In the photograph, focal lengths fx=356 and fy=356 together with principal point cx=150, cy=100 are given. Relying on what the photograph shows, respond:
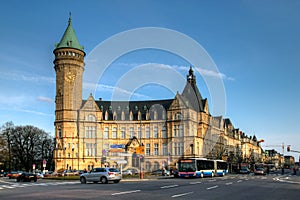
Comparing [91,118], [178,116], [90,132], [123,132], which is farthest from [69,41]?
[178,116]

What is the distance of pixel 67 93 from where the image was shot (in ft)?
294

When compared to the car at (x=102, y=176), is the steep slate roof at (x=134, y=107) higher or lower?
higher

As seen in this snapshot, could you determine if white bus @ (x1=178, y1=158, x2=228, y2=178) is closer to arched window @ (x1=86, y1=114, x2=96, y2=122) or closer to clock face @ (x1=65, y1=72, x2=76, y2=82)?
arched window @ (x1=86, y1=114, x2=96, y2=122)

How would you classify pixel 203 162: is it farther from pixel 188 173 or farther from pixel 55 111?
pixel 55 111

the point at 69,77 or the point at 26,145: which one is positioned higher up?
the point at 69,77

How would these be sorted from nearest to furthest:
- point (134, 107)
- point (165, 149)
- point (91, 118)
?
1. point (91, 118)
2. point (165, 149)
3. point (134, 107)

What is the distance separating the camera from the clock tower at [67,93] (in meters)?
89.0

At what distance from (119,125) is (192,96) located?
859 inches

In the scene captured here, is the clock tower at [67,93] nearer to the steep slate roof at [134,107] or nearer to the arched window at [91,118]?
the arched window at [91,118]

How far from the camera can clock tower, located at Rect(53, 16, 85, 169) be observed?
89.0 m

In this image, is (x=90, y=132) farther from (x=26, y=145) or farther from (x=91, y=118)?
(x=26, y=145)

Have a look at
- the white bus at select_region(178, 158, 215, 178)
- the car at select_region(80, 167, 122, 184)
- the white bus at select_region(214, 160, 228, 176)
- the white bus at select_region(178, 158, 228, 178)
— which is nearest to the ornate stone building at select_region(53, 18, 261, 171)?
the white bus at select_region(214, 160, 228, 176)

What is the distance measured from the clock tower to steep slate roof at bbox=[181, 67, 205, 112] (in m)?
29.2

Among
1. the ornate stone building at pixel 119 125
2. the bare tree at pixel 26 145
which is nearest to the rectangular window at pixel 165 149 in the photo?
the ornate stone building at pixel 119 125
